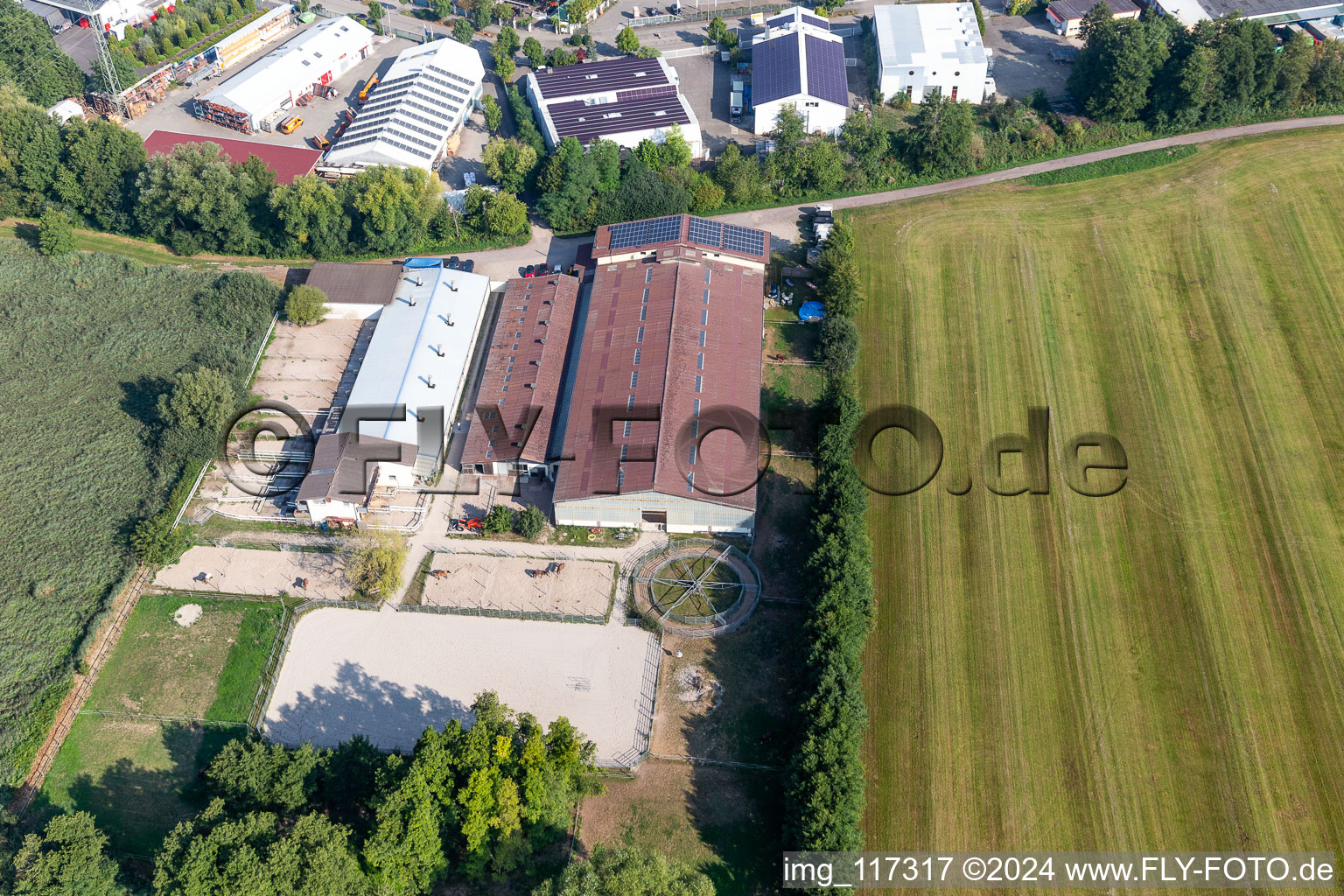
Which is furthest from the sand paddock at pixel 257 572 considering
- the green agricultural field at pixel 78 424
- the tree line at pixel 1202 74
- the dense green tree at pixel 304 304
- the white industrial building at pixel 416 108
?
the tree line at pixel 1202 74

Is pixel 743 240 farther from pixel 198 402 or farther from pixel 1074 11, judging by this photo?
pixel 1074 11

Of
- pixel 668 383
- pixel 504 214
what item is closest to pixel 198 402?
pixel 504 214

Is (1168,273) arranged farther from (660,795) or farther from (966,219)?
(660,795)

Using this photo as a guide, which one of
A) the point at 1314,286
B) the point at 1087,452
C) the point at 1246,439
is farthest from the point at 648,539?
the point at 1314,286

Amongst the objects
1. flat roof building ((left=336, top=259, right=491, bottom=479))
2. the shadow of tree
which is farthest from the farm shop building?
the shadow of tree

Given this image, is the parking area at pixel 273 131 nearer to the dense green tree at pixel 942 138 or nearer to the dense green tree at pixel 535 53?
the dense green tree at pixel 535 53

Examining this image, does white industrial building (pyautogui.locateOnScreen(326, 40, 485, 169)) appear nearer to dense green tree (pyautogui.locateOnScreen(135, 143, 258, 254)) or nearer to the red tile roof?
the red tile roof
